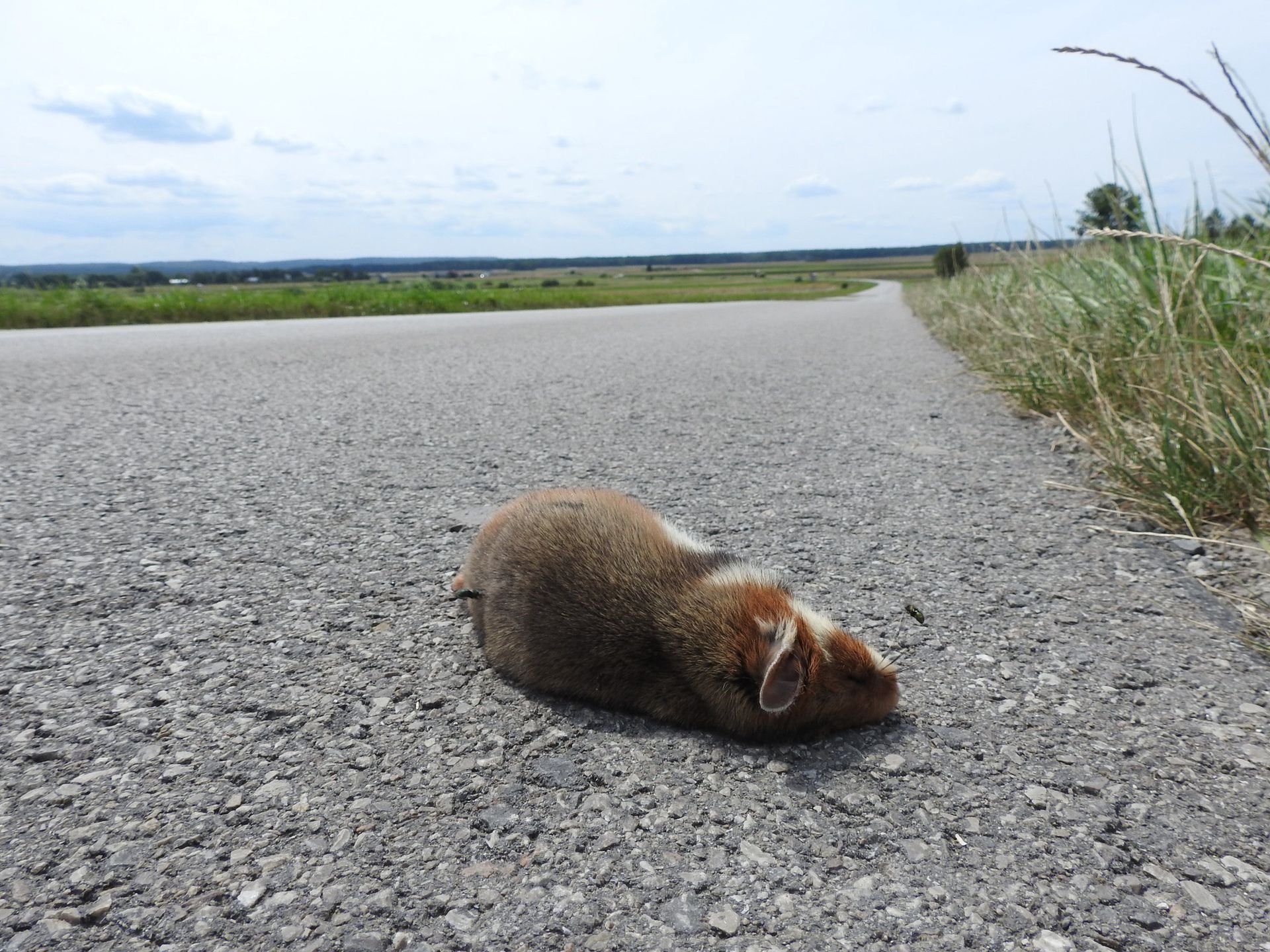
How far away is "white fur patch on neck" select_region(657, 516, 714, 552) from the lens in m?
2.79

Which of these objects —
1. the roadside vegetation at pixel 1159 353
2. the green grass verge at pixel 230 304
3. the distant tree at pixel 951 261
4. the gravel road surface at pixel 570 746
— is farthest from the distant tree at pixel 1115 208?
the green grass verge at pixel 230 304

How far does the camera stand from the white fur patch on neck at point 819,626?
2365 mm

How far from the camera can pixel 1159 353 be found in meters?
4.85

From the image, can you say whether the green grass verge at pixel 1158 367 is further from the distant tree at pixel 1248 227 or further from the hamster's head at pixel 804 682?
the hamster's head at pixel 804 682

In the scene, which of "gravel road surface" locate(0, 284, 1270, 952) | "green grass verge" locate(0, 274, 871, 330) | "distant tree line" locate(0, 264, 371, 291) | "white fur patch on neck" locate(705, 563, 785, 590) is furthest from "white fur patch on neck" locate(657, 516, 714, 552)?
"distant tree line" locate(0, 264, 371, 291)

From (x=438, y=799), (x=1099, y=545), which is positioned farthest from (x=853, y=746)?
(x=1099, y=545)

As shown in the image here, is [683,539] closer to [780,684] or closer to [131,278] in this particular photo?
[780,684]

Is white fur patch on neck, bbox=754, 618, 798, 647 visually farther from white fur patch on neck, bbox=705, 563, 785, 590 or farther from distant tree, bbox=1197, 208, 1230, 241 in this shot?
distant tree, bbox=1197, 208, 1230, 241

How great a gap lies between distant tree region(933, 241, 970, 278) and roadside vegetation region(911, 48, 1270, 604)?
411 inches

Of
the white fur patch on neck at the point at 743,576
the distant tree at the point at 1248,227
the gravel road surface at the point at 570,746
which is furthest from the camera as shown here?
the distant tree at the point at 1248,227

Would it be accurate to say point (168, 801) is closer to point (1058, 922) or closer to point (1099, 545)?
point (1058, 922)

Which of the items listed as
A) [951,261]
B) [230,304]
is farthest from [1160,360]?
[951,261]

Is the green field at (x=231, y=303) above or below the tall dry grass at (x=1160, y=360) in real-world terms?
above

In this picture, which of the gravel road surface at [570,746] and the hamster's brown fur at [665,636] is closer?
the gravel road surface at [570,746]
